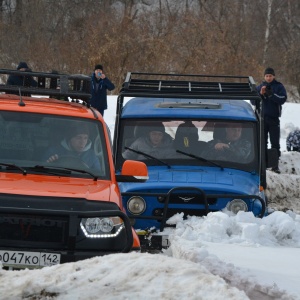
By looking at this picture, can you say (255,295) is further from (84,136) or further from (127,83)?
(127,83)

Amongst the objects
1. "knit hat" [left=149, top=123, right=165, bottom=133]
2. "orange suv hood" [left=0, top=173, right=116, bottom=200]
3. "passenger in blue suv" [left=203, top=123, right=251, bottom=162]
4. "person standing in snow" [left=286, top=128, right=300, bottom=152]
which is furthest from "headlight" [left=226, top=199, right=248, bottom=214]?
"person standing in snow" [left=286, top=128, right=300, bottom=152]

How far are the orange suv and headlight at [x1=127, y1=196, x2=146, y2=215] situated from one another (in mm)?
1153

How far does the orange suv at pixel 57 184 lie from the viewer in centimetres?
691

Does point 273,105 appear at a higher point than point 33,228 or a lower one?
higher

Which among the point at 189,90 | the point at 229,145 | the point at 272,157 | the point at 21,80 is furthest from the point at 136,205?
the point at 21,80

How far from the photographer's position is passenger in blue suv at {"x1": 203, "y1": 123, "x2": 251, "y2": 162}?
10.6 m

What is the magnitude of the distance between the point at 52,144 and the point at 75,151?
197 mm

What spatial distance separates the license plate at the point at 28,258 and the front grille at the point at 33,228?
14cm

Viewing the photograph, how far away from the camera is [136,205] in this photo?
9594 mm

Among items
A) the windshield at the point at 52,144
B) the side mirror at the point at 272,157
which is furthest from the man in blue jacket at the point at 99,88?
the windshield at the point at 52,144

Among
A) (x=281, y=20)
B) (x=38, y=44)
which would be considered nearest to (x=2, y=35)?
(x=38, y=44)

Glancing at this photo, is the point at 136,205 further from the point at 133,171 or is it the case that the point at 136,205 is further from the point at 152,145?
the point at 133,171

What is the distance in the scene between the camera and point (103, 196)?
7320 millimetres

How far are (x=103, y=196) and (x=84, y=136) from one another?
3.48 ft
